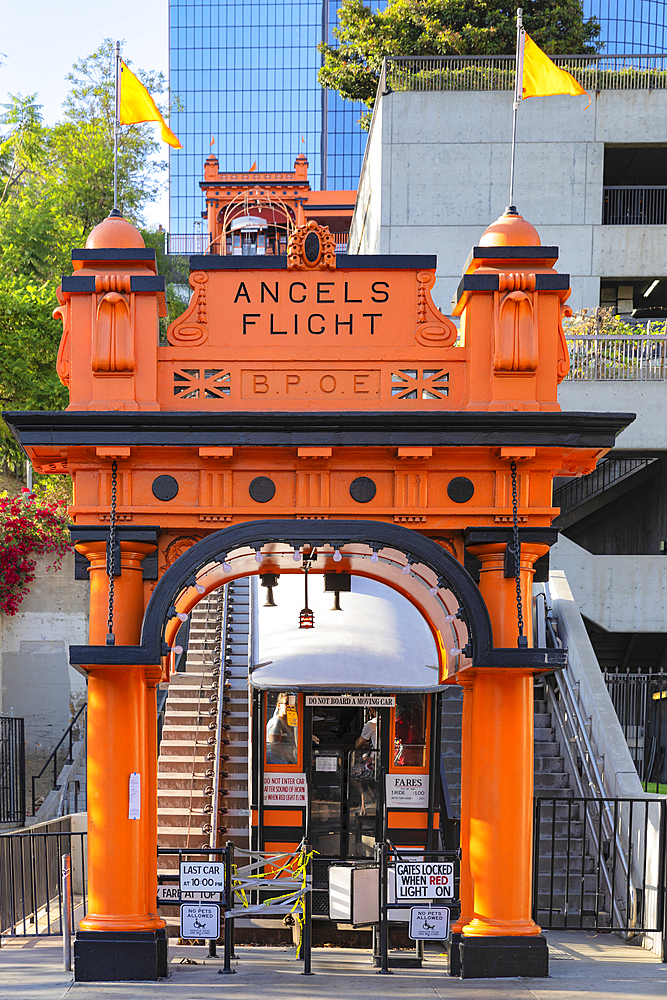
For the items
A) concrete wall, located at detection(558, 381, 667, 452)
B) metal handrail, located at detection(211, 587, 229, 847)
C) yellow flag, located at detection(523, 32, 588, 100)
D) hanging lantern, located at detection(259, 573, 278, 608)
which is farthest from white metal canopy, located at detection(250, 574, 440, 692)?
concrete wall, located at detection(558, 381, 667, 452)

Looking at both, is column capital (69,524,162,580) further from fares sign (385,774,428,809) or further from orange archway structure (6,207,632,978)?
fares sign (385,774,428,809)

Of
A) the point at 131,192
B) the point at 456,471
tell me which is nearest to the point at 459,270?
the point at 131,192

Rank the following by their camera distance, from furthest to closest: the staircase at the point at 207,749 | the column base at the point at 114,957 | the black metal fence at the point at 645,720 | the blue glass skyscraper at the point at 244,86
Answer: the blue glass skyscraper at the point at 244,86
the black metal fence at the point at 645,720
the staircase at the point at 207,749
the column base at the point at 114,957

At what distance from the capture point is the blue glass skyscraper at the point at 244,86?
11744 cm

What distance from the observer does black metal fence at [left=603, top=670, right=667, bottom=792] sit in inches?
636

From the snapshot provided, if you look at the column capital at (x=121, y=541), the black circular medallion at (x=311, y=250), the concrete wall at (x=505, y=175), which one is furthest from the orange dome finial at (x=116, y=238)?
the concrete wall at (x=505, y=175)

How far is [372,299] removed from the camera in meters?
9.52

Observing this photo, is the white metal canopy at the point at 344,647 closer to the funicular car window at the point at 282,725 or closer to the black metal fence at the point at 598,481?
the funicular car window at the point at 282,725

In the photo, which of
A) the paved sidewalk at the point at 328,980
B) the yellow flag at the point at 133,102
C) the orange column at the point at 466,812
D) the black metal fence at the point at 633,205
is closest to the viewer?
the paved sidewalk at the point at 328,980

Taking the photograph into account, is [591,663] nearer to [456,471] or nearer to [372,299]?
[456,471]

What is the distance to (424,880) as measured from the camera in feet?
31.3

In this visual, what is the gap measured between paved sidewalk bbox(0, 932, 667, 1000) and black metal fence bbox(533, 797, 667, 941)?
57 cm

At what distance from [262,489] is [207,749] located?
20.8ft

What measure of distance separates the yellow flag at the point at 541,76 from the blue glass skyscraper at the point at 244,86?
4354 inches
